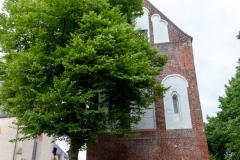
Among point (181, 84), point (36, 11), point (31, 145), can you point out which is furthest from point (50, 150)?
point (36, 11)

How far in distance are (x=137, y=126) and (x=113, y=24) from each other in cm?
601

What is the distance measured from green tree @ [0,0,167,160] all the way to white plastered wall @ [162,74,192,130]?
139 inches

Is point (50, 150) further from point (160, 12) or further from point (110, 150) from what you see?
point (160, 12)

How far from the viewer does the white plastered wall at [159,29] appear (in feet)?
45.3

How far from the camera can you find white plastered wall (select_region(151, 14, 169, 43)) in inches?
543

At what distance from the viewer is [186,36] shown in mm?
13414

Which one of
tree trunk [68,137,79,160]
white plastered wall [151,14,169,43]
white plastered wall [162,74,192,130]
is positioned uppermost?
white plastered wall [151,14,169,43]

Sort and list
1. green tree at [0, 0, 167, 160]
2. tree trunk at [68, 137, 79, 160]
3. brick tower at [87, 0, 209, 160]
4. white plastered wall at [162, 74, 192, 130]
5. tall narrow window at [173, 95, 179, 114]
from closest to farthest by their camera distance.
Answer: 1. green tree at [0, 0, 167, 160]
2. tree trunk at [68, 137, 79, 160]
3. brick tower at [87, 0, 209, 160]
4. white plastered wall at [162, 74, 192, 130]
5. tall narrow window at [173, 95, 179, 114]

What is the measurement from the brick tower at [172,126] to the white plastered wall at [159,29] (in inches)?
24.9

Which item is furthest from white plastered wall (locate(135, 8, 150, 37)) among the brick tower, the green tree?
the green tree

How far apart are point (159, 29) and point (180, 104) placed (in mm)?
5064

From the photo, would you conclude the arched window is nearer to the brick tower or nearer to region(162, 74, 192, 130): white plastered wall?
the brick tower

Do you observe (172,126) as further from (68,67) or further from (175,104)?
(68,67)

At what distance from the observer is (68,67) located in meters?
7.29
